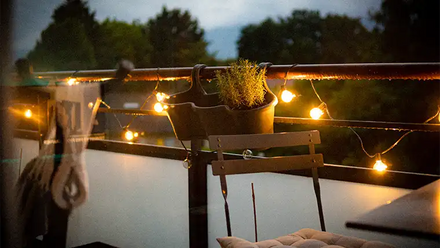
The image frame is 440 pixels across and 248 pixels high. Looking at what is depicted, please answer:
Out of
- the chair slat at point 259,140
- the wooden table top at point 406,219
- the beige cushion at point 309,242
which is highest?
the chair slat at point 259,140

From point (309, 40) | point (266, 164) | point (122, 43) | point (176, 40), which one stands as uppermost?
point (176, 40)

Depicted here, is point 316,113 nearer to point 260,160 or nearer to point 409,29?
point 260,160

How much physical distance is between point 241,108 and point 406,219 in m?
1.05

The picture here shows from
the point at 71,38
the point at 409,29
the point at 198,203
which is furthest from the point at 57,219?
the point at 71,38

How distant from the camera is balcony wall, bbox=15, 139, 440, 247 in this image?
1.82 m

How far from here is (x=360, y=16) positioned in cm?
1830

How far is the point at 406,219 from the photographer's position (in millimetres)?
676

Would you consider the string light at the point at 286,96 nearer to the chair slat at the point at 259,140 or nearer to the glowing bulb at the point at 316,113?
the glowing bulb at the point at 316,113

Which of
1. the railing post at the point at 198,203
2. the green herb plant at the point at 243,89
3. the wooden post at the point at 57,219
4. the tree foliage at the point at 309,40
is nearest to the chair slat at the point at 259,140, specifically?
the green herb plant at the point at 243,89

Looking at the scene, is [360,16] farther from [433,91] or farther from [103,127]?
[103,127]

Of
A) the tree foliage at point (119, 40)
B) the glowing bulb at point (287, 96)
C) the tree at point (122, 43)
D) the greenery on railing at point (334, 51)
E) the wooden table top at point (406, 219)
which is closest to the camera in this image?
the wooden table top at point (406, 219)

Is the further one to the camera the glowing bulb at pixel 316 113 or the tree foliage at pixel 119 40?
the tree foliage at pixel 119 40

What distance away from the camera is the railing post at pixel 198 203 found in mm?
2195

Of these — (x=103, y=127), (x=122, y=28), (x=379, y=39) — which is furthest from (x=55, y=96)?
(x=122, y=28)
